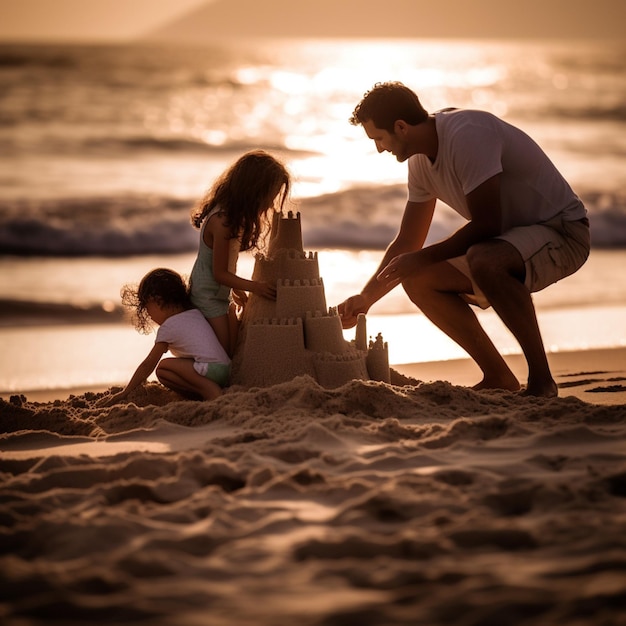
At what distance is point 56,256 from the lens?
10797 mm

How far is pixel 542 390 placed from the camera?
4.30 metres

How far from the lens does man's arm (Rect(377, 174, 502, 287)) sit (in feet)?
14.1

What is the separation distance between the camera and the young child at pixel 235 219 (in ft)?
14.1

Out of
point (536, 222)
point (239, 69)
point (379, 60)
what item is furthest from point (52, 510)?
point (379, 60)

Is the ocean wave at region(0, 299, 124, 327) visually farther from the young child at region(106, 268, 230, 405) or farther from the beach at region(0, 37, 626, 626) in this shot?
the young child at region(106, 268, 230, 405)

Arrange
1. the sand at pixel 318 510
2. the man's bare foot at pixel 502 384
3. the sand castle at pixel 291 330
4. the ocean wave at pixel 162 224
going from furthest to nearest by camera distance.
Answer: the ocean wave at pixel 162 224 < the man's bare foot at pixel 502 384 < the sand castle at pixel 291 330 < the sand at pixel 318 510

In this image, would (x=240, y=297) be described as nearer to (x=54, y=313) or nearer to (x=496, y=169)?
(x=496, y=169)

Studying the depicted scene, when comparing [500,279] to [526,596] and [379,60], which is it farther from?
[379,60]

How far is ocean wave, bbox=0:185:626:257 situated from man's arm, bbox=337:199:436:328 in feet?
21.4

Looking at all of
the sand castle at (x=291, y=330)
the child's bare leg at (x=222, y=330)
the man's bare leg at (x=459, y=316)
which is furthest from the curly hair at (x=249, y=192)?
the man's bare leg at (x=459, y=316)

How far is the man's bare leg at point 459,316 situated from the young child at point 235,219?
80 centimetres

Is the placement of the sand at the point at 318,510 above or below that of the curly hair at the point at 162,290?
below

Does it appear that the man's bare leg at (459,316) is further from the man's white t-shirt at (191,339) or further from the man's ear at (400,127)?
the man's white t-shirt at (191,339)

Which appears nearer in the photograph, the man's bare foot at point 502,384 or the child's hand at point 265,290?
the child's hand at point 265,290
